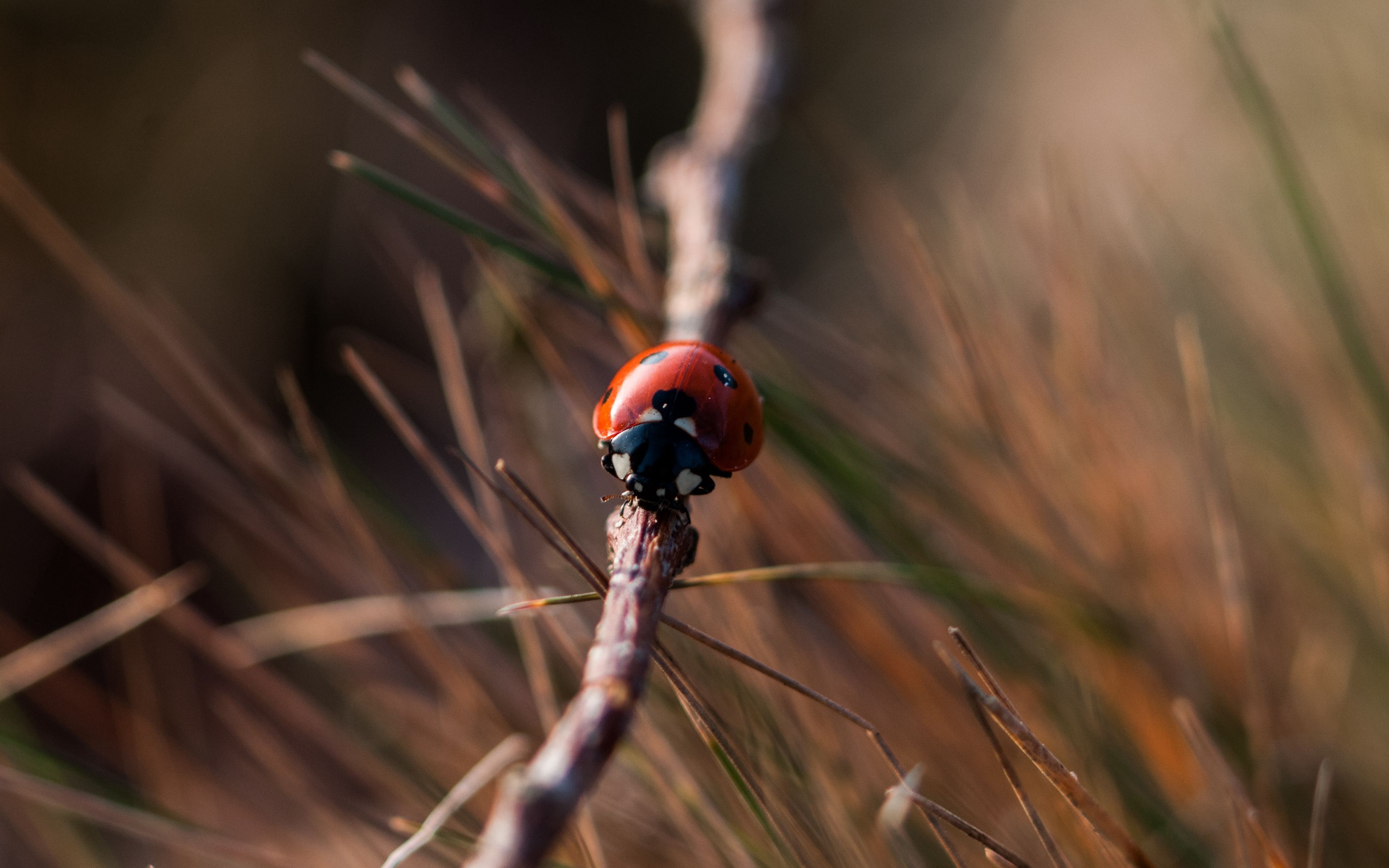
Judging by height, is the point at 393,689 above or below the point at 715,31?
below

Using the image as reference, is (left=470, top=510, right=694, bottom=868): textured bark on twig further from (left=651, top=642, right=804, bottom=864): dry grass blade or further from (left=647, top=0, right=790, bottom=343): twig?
(left=647, top=0, right=790, bottom=343): twig

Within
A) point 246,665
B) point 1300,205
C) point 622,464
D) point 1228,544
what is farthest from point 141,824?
point 1300,205

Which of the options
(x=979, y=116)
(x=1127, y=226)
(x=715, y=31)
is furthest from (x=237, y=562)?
(x=979, y=116)

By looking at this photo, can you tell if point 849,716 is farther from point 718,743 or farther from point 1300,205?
point 1300,205

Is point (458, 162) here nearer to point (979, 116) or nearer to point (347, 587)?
point (347, 587)

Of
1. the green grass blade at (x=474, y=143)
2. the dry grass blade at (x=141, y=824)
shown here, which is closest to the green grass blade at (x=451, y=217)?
the green grass blade at (x=474, y=143)

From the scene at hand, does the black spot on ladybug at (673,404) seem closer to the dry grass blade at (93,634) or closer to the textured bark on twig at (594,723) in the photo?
the textured bark on twig at (594,723)
